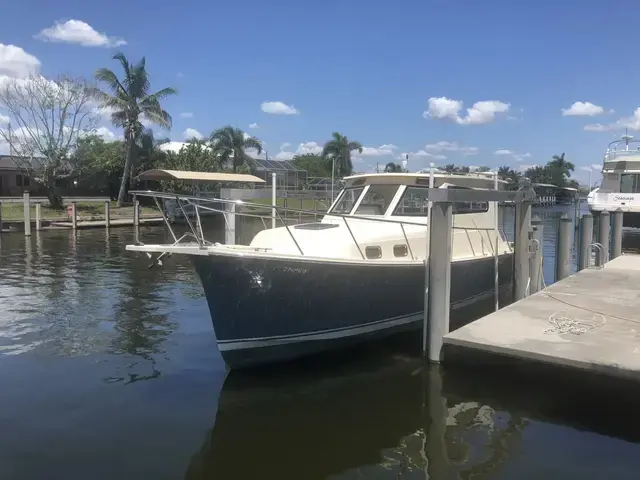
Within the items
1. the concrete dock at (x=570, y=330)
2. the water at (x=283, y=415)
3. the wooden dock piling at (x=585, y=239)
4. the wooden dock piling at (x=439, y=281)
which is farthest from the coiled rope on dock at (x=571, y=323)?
the wooden dock piling at (x=585, y=239)

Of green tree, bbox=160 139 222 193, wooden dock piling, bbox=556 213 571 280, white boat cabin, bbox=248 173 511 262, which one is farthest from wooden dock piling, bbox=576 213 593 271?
green tree, bbox=160 139 222 193

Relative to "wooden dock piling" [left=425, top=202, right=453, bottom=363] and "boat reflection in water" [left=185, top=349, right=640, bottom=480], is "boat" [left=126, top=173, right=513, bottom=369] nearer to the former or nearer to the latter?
"boat reflection in water" [left=185, top=349, right=640, bottom=480]

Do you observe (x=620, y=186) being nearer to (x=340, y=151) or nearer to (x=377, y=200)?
(x=377, y=200)

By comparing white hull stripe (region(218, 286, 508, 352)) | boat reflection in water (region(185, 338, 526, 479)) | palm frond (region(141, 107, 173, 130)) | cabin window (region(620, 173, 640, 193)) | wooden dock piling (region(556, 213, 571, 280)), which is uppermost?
palm frond (region(141, 107, 173, 130))

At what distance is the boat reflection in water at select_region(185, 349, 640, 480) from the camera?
18.2 feet

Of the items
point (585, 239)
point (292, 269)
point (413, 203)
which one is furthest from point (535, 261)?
point (292, 269)

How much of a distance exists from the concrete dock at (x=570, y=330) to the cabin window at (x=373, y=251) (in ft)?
Answer: 6.24

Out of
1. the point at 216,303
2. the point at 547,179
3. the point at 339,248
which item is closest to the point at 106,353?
the point at 216,303

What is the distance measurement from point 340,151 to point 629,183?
122 ft

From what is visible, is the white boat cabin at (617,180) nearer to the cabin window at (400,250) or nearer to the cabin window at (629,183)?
the cabin window at (629,183)

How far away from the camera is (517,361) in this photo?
812cm

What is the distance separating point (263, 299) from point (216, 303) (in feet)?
2.02

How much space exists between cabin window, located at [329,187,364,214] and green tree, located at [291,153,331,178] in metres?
51.6

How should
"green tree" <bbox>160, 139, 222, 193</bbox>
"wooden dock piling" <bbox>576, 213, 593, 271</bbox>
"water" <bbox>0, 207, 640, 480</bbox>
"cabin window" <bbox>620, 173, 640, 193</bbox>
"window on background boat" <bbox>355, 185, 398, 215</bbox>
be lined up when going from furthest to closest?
"green tree" <bbox>160, 139, 222, 193</bbox> < "cabin window" <bbox>620, 173, 640, 193</bbox> < "wooden dock piling" <bbox>576, 213, 593, 271</bbox> < "window on background boat" <bbox>355, 185, 398, 215</bbox> < "water" <bbox>0, 207, 640, 480</bbox>
